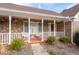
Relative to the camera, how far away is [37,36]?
3086mm

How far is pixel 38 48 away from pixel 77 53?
718mm

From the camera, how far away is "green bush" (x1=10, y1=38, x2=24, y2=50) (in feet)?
9.49

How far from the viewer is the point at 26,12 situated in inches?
121

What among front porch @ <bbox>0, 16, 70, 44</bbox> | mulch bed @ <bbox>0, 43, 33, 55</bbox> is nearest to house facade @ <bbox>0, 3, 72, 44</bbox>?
front porch @ <bbox>0, 16, 70, 44</bbox>

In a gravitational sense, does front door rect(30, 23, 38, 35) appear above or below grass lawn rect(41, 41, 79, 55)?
above

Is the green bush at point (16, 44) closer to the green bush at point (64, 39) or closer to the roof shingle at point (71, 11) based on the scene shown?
the green bush at point (64, 39)

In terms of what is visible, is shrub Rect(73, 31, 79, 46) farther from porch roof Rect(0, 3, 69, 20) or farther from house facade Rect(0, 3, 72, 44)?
porch roof Rect(0, 3, 69, 20)

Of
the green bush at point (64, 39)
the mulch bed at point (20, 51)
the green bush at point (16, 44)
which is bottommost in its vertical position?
the mulch bed at point (20, 51)

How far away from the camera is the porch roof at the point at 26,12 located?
2.93 m

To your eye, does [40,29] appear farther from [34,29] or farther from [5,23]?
[5,23]

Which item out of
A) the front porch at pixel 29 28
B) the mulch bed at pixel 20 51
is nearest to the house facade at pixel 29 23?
the front porch at pixel 29 28

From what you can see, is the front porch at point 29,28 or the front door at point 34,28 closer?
the front porch at point 29,28

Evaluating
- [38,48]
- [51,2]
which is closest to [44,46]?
[38,48]

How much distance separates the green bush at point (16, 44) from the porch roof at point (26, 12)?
46 centimetres
